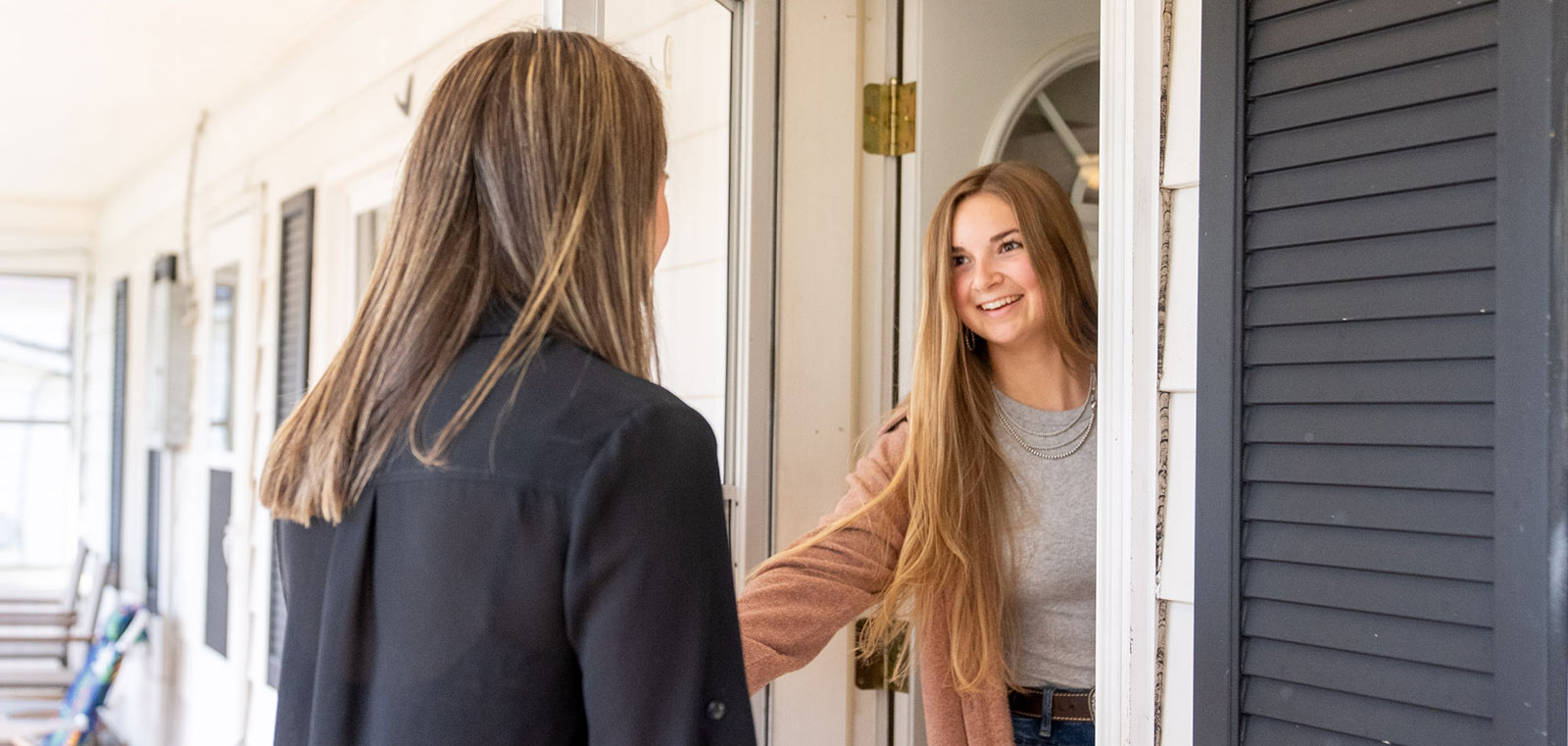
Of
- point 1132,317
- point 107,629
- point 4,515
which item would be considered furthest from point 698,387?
point 4,515

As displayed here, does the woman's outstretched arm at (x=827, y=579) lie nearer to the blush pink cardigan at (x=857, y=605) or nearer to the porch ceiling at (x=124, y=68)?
the blush pink cardigan at (x=857, y=605)

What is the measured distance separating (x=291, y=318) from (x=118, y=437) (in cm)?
432

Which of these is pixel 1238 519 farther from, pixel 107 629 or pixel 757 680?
pixel 107 629

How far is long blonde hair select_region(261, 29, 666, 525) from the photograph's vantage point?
2.81ft

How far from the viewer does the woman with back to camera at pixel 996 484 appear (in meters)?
1.81

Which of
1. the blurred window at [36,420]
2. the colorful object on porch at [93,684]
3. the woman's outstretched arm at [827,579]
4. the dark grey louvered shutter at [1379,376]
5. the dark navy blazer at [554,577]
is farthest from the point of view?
the blurred window at [36,420]

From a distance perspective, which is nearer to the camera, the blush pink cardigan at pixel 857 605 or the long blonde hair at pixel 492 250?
the long blonde hair at pixel 492 250

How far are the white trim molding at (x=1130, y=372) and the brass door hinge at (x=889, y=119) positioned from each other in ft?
2.57

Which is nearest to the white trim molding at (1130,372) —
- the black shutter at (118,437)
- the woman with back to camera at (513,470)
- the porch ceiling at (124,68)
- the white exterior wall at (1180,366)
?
the white exterior wall at (1180,366)

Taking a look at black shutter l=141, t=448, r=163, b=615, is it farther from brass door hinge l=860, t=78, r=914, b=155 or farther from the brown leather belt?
the brown leather belt

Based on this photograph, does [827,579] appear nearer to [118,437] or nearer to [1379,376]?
[1379,376]

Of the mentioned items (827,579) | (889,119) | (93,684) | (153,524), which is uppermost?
(889,119)

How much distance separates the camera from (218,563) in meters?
5.76

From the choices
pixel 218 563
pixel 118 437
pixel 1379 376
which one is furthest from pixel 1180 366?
pixel 118 437
